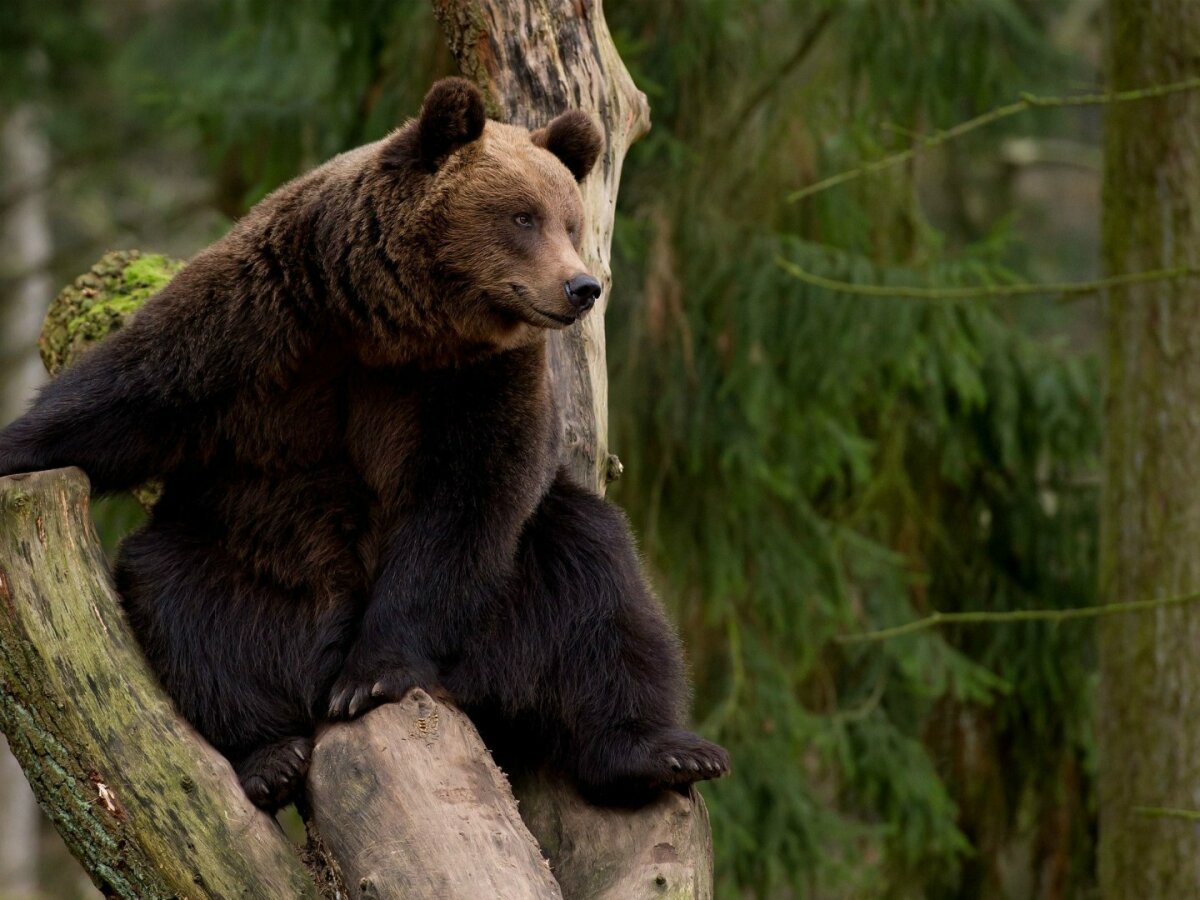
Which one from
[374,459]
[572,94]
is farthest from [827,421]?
[374,459]

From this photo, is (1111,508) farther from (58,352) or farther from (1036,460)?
(58,352)

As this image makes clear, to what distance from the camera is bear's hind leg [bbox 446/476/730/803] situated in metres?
3.83

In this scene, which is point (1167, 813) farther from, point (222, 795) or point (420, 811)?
point (222, 795)

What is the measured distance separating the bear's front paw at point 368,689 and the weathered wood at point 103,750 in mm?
343

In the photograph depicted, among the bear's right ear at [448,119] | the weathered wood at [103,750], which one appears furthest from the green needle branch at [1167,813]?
the bear's right ear at [448,119]

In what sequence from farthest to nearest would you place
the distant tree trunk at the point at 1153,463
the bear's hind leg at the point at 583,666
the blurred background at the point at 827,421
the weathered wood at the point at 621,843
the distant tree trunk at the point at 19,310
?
the distant tree trunk at the point at 19,310
the blurred background at the point at 827,421
the distant tree trunk at the point at 1153,463
the bear's hind leg at the point at 583,666
the weathered wood at the point at 621,843

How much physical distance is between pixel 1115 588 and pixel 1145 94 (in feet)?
6.36

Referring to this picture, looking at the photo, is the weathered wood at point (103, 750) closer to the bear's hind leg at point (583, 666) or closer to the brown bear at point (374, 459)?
the brown bear at point (374, 459)

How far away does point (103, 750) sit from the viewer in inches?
126

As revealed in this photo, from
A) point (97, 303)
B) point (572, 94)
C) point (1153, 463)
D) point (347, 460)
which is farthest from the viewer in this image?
point (1153, 463)

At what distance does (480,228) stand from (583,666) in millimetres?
1275

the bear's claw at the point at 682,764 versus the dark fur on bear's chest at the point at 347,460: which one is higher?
the dark fur on bear's chest at the point at 347,460

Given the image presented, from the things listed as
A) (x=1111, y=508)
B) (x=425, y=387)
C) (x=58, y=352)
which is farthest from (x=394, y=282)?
(x=1111, y=508)

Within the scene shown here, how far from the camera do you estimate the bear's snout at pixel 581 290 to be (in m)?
3.60
